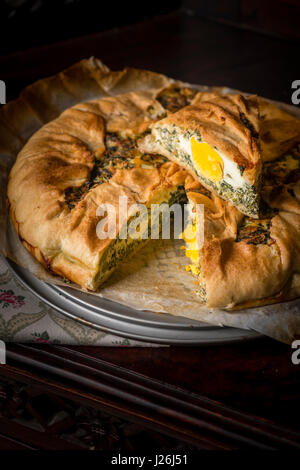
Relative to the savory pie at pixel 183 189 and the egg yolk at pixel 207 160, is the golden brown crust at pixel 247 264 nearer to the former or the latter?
the savory pie at pixel 183 189

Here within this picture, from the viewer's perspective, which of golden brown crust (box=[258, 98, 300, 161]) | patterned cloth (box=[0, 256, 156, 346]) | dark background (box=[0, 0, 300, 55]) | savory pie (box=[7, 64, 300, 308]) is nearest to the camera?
patterned cloth (box=[0, 256, 156, 346])

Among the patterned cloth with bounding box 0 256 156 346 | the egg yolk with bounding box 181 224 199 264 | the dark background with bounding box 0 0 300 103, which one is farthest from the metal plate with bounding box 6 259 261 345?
the dark background with bounding box 0 0 300 103

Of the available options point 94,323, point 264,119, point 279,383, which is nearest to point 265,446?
point 279,383

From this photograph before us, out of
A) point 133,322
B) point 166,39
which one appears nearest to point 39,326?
point 133,322

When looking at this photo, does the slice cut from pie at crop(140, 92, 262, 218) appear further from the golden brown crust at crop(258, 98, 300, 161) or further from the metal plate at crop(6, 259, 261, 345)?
the metal plate at crop(6, 259, 261, 345)

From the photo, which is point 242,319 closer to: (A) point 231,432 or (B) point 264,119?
(A) point 231,432

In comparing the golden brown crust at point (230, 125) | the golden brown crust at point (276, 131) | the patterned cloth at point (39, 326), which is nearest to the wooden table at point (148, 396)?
the patterned cloth at point (39, 326)
